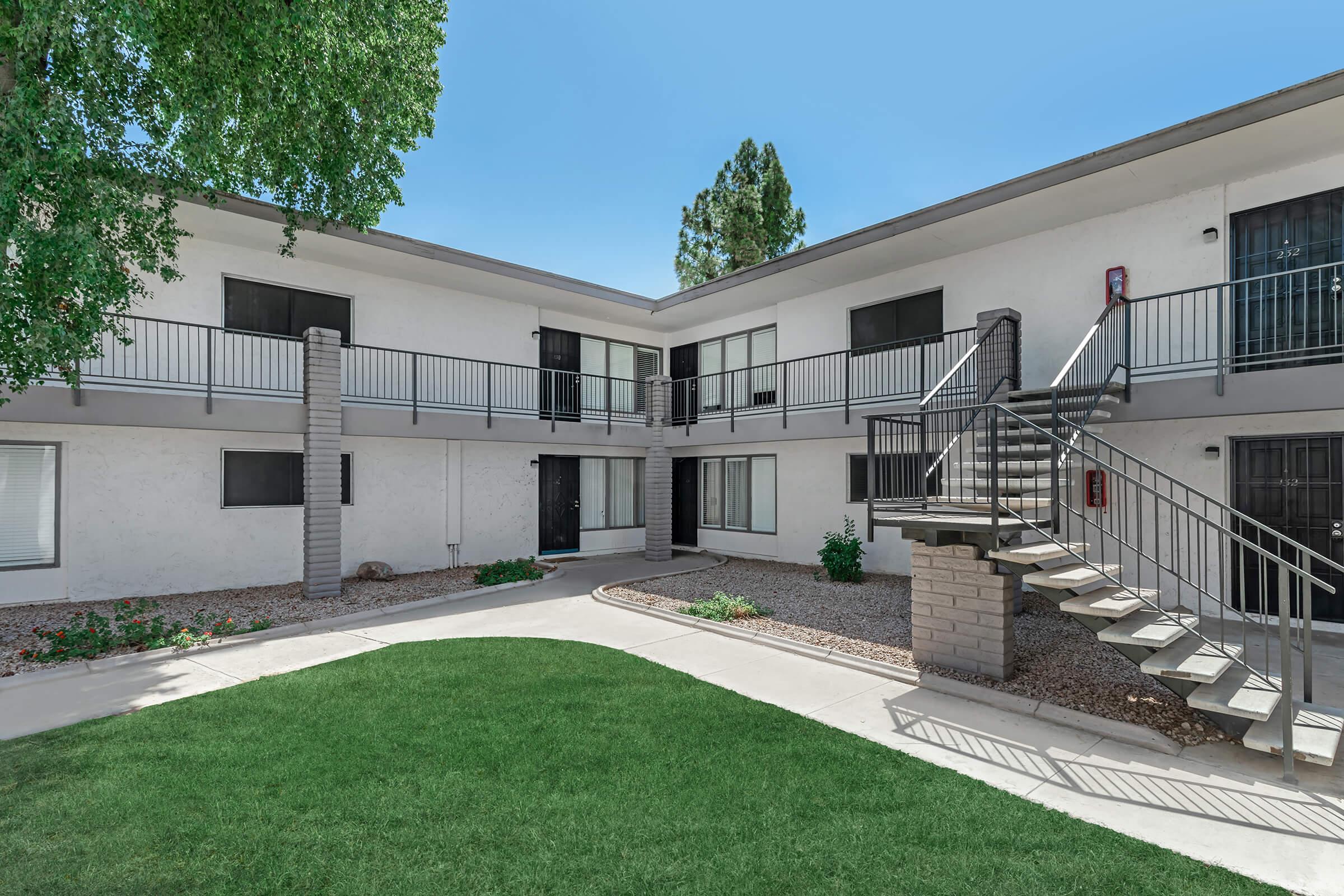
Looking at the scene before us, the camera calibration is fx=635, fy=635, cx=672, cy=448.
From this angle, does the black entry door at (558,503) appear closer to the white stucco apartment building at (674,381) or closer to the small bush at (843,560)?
the white stucco apartment building at (674,381)

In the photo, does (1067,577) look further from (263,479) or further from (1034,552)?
(263,479)

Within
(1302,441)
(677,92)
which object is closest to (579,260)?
(677,92)

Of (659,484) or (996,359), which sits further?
(659,484)

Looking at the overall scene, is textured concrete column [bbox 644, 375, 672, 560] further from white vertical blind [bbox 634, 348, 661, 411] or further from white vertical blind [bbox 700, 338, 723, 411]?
white vertical blind [bbox 634, 348, 661, 411]

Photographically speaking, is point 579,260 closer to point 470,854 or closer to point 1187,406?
point 1187,406

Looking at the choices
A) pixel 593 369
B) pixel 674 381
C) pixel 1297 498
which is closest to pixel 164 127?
pixel 674 381

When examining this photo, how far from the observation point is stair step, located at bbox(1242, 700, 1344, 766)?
4270mm

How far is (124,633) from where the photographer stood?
26.0ft

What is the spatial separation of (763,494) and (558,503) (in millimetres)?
4961

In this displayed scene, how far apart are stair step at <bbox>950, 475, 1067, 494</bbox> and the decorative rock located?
33.6 feet

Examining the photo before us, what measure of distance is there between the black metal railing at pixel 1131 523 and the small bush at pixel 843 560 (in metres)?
1.54

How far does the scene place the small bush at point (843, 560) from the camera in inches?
461

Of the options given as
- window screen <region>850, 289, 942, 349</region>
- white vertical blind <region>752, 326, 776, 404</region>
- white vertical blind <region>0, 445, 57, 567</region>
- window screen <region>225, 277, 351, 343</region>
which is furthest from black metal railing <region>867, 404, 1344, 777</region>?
white vertical blind <region>0, 445, 57, 567</region>

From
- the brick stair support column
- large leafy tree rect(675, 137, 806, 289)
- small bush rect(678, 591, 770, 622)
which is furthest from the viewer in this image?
large leafy tree rect(675, 137, 806, 289)
